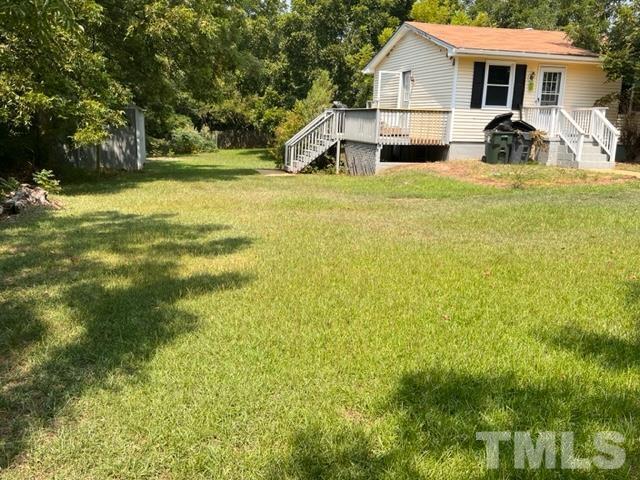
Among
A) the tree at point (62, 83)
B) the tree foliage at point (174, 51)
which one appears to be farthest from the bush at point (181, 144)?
the tree at point (62, 83)

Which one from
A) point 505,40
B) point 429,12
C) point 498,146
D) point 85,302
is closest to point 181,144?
point 429,12

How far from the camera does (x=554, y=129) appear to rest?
16766mm

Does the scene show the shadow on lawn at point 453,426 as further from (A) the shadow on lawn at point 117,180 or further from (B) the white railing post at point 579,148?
(B) the white railing post at point 579,148

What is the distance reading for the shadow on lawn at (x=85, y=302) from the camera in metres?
3.28

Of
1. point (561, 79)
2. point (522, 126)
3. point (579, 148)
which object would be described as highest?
point (561, 79)

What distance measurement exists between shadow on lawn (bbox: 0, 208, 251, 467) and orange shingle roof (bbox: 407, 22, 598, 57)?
12.8 meters

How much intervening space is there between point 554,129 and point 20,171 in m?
15.5

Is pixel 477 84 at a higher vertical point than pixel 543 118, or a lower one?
higher

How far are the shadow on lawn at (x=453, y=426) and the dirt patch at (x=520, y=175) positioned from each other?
10.6 meters

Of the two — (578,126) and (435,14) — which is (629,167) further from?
(435,14)

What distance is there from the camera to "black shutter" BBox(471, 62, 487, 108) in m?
17.5

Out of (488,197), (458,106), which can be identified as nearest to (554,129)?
(458,106)

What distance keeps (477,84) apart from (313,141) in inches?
232

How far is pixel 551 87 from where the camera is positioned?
18406 mm
